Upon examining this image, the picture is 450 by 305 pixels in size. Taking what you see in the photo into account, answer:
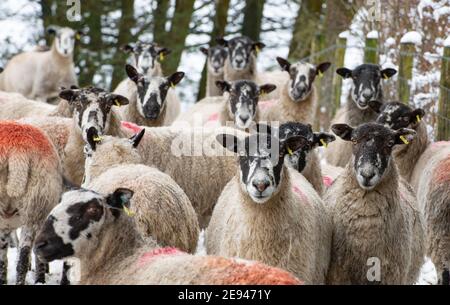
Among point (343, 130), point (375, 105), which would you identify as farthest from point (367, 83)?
point (343, 130)

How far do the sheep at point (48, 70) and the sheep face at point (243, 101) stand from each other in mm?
4323

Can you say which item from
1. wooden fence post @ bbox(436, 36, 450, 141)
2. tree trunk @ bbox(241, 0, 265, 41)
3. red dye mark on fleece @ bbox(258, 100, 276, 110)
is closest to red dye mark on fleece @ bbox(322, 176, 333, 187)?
wooden fence post @ bbox(436, 36, 450, 141)

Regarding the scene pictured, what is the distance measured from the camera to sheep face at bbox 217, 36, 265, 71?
1208 cm

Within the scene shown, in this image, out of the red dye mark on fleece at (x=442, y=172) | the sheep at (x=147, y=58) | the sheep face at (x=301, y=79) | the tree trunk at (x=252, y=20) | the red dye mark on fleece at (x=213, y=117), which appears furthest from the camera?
the tree trunk at (x=252, y=20)

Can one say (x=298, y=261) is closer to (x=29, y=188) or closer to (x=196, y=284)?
(x=196, y=284)

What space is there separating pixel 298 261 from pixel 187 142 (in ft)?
8.31

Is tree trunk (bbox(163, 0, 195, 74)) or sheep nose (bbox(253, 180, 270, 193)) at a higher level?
tree trunk (bbox(163, 0, 195, 74))

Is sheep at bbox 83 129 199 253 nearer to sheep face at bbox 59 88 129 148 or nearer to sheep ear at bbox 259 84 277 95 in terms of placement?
sheep face at bbox 59 88 129 148

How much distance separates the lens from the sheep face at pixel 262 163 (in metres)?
5.38

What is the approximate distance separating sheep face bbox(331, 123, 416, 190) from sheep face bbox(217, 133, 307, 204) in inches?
15.9

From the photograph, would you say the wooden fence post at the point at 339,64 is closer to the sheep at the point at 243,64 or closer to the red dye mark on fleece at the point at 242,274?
the sheep at the point at 243,64

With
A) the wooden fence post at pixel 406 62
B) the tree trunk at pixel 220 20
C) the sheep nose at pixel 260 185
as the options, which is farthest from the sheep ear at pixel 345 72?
the tree trunk at pixel 220 20

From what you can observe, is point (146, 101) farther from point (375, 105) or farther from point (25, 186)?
point (25, 186)

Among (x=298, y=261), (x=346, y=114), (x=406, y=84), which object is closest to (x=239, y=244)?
(x=298, y=261)
